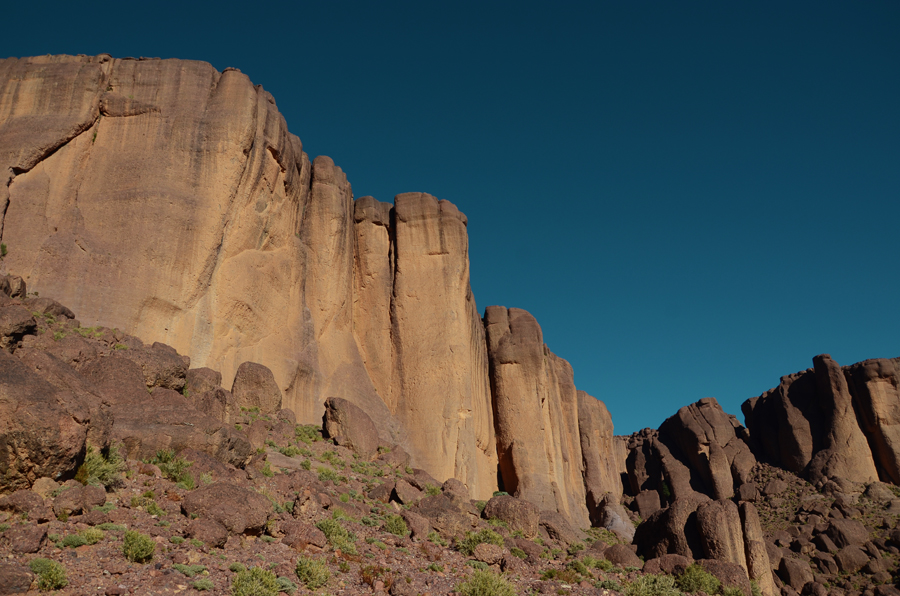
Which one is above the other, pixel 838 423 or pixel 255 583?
pixel 838 423

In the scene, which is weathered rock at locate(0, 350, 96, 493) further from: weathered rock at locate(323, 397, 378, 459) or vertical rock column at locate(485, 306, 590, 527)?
vertical rock column at locate(485, 306, 590, 527)

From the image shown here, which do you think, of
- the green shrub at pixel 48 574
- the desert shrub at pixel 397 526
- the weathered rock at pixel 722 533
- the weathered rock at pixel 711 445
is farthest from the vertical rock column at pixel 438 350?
the weathered rock at pixel 711 445

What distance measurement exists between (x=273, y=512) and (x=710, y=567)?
51.5ft

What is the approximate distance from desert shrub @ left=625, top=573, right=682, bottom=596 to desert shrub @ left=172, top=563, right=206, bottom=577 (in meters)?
13.0

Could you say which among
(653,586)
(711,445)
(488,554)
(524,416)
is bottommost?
(653,586)

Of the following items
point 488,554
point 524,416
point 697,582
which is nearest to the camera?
point 488,554

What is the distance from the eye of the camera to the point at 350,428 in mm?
31094

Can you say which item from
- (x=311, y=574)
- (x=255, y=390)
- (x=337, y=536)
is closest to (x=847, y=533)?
(x=255, y=390)

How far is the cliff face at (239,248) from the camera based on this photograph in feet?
104

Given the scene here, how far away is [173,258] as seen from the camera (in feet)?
105

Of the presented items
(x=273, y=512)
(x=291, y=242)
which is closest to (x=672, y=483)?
(x=291, y=242)

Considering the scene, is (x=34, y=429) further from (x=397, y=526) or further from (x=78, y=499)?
(x=397, y=526)

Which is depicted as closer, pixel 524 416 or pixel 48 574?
pixel 48 574

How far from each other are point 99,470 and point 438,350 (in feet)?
96.5
